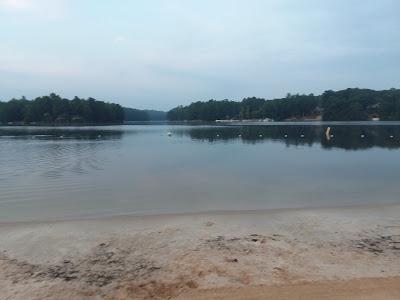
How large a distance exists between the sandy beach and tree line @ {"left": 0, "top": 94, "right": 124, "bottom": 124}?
161723mm

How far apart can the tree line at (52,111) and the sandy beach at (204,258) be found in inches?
6367

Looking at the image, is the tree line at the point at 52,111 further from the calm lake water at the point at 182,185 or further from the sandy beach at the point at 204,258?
the sandy beach at the point at 204,258

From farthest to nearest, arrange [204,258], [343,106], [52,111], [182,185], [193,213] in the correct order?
[343,106] → [52,111] → [182,185] → [193,213] → [204,258]

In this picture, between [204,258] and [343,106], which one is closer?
[204,258]

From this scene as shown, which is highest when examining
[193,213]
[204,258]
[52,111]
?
[52,111]

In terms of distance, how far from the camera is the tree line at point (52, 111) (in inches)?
6457

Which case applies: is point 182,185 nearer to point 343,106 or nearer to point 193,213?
point 193,213

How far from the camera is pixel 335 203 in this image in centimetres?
1387

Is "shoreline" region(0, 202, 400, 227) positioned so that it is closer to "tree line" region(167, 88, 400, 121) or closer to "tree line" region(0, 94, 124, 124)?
"tree line" region(167, 88, 400, 121)

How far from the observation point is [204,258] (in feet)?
24.1

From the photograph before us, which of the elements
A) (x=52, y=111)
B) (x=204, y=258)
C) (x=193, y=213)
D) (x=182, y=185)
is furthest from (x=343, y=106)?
(x=204, y=258)

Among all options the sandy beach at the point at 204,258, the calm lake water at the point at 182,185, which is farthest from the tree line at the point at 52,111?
the sandy beach at the point at 204,258

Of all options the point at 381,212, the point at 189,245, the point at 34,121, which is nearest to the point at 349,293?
the point at 189,245

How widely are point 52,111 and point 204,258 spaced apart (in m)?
168
